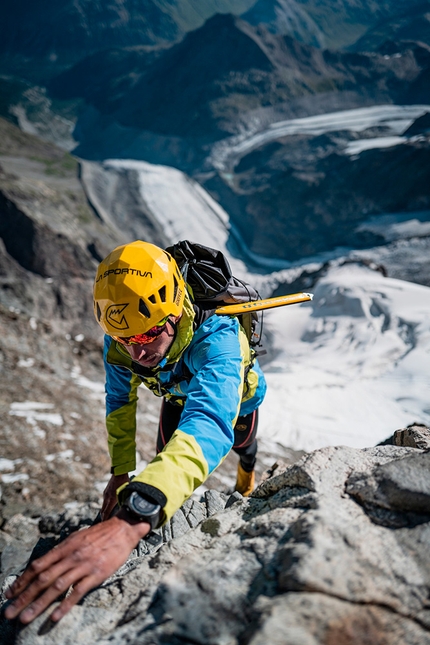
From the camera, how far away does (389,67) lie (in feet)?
304

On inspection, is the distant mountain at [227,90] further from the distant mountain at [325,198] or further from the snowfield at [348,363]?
the snowfield at [348,363]

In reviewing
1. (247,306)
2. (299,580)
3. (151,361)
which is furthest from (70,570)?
(247,306)

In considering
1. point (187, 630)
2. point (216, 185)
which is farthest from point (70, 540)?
point (216, 185)

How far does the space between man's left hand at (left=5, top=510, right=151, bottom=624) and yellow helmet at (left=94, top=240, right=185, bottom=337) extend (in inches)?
54.3

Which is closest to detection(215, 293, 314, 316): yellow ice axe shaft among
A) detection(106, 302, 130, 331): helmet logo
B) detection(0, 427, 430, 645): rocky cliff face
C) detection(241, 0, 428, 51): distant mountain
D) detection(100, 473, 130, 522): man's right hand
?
detection(106, 302, 130, 331): helmet logo

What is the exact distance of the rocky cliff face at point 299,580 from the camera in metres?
1.62

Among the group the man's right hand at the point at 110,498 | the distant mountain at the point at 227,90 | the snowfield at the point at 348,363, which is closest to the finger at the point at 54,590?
the man's right hand at the point at 110,498

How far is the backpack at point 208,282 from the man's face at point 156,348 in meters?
0.24

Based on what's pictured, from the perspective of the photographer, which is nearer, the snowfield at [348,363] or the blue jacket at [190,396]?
the blue jacket at [190,396]

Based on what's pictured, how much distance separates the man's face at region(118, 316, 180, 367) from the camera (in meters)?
2.96

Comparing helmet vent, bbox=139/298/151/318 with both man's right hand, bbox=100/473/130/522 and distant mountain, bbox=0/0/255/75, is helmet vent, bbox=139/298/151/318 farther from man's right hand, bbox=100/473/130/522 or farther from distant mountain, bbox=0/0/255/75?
distant mountain, bbox=0/0/255/75

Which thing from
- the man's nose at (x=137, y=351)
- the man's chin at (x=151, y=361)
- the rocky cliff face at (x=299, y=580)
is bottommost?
the rocky cliff face at (x=299, y=580)

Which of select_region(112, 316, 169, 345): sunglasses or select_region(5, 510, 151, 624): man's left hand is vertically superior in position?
select_region(112, 316, 169, 345): sunglasses

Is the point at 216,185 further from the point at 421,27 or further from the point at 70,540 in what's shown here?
the point at 421,27
